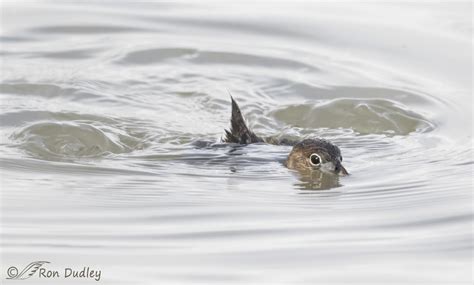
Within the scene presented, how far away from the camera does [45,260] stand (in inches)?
316

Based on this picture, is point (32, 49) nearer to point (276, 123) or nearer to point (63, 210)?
point (276, 123)

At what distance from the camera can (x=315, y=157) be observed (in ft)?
36.2

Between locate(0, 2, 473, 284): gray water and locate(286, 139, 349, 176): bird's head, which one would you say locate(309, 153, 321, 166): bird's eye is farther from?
locate(0, 2, 473, 284): gray water

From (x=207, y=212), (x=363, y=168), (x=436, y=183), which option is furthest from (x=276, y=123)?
(x=207, y=212)

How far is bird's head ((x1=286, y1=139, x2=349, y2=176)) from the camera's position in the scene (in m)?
10.9

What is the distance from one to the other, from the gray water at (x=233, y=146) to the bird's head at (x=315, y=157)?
0.41 feet

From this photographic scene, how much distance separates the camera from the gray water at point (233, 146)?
Result: 325 inches
